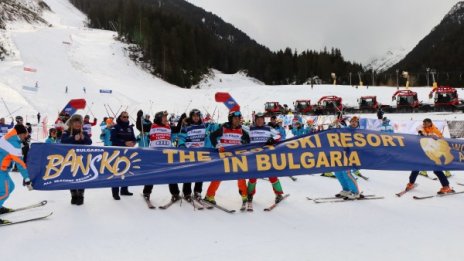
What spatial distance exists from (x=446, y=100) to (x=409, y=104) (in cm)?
295

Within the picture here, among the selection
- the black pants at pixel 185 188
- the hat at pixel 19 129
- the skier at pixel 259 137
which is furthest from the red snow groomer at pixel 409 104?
the hat at pixel 19 129

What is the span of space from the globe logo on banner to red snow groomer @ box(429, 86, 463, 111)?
90.6 ft

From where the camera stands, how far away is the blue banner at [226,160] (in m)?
5.59

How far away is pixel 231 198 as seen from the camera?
24.1ft

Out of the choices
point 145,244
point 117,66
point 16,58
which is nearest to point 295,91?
point 117,66

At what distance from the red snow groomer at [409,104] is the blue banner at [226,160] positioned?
28.5 m

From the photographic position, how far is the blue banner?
559cm

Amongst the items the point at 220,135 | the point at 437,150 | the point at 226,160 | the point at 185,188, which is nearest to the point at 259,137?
the point at 220,135

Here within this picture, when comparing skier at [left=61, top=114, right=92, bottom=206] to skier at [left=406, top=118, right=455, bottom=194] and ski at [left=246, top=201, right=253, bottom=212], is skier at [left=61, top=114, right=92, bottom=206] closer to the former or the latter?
ski at [left=246, top=201, right=253, bottom=212]

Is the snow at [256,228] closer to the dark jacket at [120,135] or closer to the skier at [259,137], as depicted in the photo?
the skier at [259,137]

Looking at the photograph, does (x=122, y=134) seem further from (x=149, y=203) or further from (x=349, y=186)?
(x=349, y=186)

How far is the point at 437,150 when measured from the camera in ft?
23.6

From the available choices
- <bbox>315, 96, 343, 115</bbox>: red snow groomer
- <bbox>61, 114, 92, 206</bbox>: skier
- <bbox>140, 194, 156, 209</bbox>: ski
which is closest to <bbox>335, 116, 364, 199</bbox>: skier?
Result: <bbox>140, 194, 156, 209</bbox>: ski

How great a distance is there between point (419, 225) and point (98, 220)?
4976 millimetres
